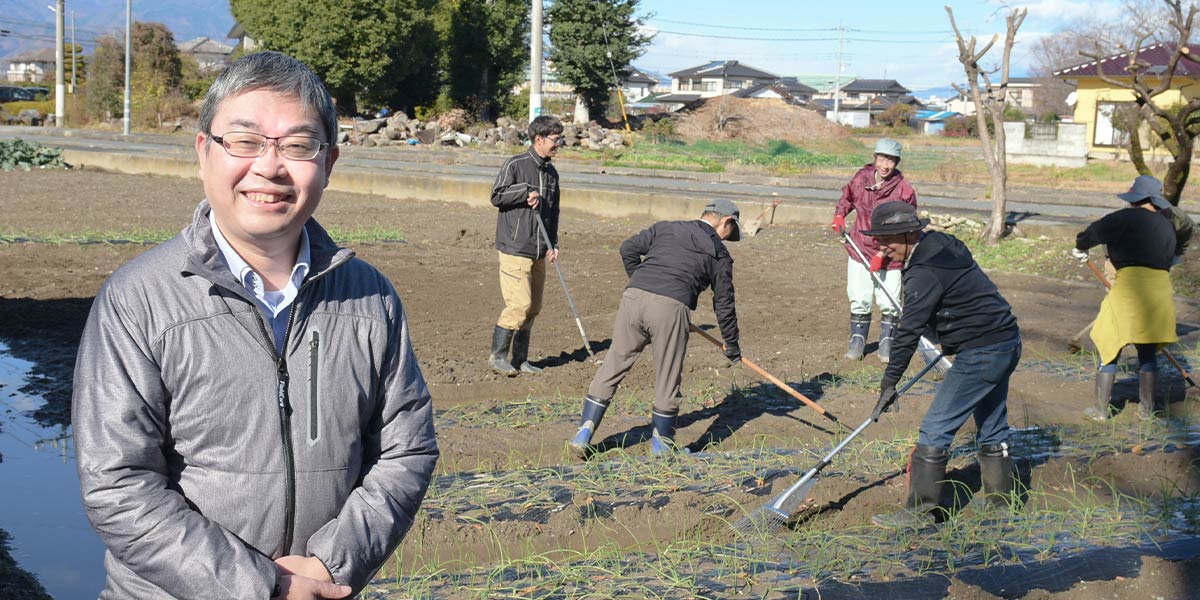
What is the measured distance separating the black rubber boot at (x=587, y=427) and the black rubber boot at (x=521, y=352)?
83.0 inches

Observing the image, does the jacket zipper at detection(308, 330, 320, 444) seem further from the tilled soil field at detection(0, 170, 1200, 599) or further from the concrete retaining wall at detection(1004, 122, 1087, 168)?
the concrete retaining wall at detection(1004, 122, 1087, 168)

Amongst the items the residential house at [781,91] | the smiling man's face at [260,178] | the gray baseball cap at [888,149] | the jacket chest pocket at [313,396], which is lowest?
the jacket chest pocket at [313,396]

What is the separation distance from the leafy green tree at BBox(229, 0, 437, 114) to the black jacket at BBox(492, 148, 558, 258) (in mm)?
31635

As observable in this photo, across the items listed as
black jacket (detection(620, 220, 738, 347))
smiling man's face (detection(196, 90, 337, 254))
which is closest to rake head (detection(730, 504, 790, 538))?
black jacket (detection(620, 220, 738, 347))

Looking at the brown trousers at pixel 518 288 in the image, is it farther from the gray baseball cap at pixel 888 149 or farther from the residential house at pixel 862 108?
the residential house at pixel 862 108

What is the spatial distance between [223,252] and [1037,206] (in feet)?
69.9

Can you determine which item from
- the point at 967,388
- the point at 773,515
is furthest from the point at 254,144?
the point at 967,388

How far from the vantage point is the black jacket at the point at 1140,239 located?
730cm

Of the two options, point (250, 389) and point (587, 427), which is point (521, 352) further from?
point (250, 389)

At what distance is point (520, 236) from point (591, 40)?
35.2m

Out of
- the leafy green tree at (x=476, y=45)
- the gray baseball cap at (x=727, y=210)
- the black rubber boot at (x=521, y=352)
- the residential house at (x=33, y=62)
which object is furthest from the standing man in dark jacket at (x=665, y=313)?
the residential house at (x=33, y=62)

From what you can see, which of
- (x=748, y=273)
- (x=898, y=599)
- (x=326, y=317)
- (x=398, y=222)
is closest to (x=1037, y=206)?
(x=748, y=273)

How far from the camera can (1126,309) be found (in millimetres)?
7340

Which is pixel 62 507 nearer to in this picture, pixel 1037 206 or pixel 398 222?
pixel 398 222
